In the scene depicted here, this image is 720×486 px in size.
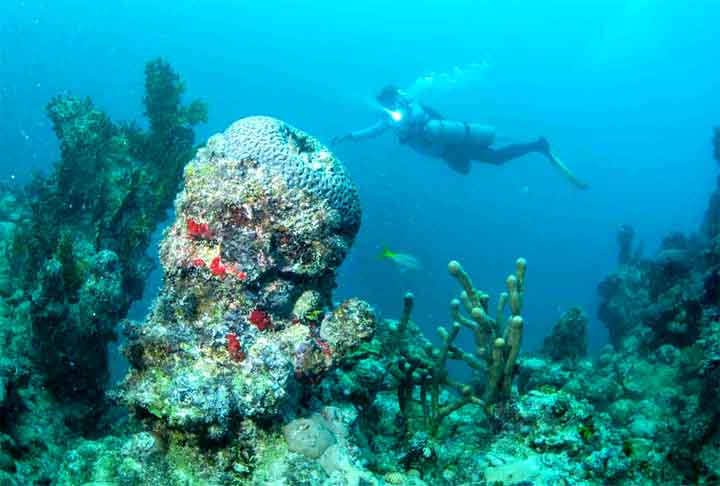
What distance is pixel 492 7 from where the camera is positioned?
3878 inches

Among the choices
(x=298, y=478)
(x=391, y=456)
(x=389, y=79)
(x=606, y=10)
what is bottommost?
(x=298, y=478)

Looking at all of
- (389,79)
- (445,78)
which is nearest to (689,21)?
(445,78)

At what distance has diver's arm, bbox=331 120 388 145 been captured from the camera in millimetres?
12106

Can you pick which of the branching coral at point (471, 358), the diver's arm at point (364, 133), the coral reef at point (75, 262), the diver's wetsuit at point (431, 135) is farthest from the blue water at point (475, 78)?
the branching coral at point (471, 358)

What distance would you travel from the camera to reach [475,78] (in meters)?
108

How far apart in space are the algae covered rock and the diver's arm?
9165 mm

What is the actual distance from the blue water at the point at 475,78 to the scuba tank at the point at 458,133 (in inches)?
2004

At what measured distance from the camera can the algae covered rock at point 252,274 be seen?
2.74 meters

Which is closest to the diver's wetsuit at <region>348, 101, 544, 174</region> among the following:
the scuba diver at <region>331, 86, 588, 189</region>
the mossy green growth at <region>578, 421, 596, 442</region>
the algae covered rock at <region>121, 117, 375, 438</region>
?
the scuba diver at <region>331, 86, 588, 189</region>

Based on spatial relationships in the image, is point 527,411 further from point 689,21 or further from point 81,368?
point 689,21

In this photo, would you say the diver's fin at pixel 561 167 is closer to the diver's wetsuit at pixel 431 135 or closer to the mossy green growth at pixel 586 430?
the diver's wetsuit at pixel 431 135

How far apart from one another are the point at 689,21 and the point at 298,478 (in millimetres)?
116640

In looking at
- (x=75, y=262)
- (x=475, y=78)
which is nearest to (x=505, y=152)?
(x=75, y=262)

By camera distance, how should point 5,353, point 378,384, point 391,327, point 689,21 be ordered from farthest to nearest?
point 689,21 < point 391,327 < point 5,353 < point 378,384
